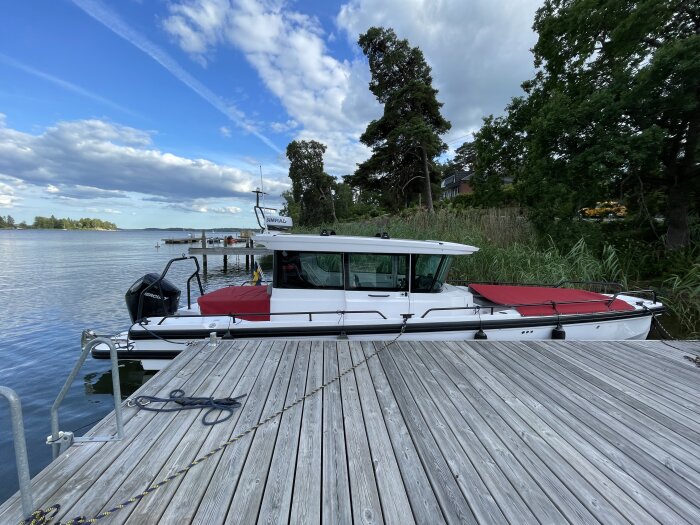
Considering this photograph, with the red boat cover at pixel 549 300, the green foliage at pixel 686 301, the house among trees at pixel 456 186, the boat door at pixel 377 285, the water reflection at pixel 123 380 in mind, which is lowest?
the water reflection at pixel 123 380

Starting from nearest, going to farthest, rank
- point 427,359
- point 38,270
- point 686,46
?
1. point 427,359
2. point 686,46
3. point 38,270

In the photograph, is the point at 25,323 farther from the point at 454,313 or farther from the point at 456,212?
the point at 456,212

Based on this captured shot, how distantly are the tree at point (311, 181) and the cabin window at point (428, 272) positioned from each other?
35236 mm

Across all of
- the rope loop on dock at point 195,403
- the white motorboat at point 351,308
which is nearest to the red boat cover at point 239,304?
the white motorboat at point 351,308

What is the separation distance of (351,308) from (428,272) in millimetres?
1161

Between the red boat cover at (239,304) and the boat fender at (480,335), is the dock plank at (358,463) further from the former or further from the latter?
the boat fender at (480,335)

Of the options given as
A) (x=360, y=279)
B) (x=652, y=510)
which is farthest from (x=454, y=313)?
(x=652, y=510)

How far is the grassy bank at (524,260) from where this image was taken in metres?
6.46

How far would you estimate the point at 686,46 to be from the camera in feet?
22.0

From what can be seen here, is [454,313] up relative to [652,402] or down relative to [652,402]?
up

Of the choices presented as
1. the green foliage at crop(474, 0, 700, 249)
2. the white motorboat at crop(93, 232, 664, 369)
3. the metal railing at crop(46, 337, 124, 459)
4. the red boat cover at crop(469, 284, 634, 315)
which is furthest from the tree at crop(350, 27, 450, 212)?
the metal railing at crop(46, 337, 124, 459)

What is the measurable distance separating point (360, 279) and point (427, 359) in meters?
1.41

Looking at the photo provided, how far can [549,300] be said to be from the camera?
15.0ft

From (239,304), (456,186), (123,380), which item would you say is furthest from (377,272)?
(456,186)
